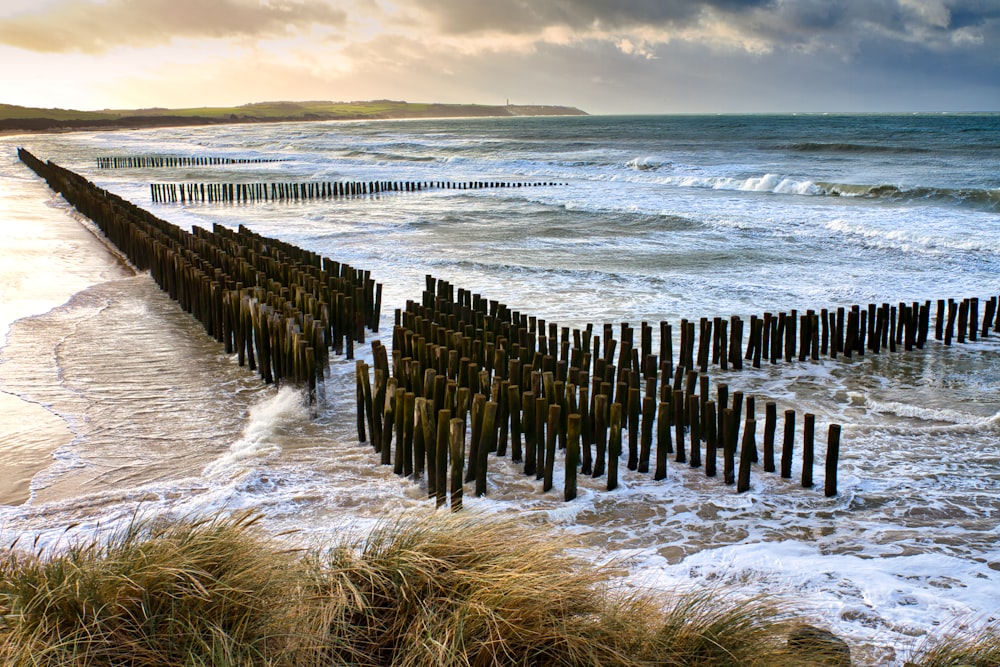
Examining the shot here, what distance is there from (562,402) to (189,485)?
3.32 metres

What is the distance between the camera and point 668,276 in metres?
18.1

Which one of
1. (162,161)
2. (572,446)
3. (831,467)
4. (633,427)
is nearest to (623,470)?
(633,427)

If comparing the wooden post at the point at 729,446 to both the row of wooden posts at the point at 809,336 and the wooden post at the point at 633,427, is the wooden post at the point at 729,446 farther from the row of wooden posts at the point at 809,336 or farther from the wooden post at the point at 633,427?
the row of wooden posts at the point at 809,336

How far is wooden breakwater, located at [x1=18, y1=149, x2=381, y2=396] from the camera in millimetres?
9484

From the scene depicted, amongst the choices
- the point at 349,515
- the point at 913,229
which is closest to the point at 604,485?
the point at 349,515

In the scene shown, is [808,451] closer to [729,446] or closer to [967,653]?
[729,446]

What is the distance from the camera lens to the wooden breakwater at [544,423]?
6.85m

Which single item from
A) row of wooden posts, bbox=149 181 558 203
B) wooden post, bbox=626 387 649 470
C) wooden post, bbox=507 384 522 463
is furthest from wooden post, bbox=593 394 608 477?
row of wooden posts, bbox=149 181 558 203

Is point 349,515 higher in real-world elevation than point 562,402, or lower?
lower

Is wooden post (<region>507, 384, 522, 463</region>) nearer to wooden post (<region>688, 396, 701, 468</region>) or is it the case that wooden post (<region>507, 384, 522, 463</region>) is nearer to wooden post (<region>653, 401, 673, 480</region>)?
wooden post (<region>653, 401, 673, 480</region>)

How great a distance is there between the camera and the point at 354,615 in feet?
13.5

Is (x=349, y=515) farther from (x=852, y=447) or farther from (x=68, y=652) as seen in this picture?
(x=852, y=447)

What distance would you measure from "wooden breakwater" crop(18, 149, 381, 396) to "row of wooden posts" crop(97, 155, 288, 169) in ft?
141

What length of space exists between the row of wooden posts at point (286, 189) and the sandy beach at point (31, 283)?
4.65 metres
